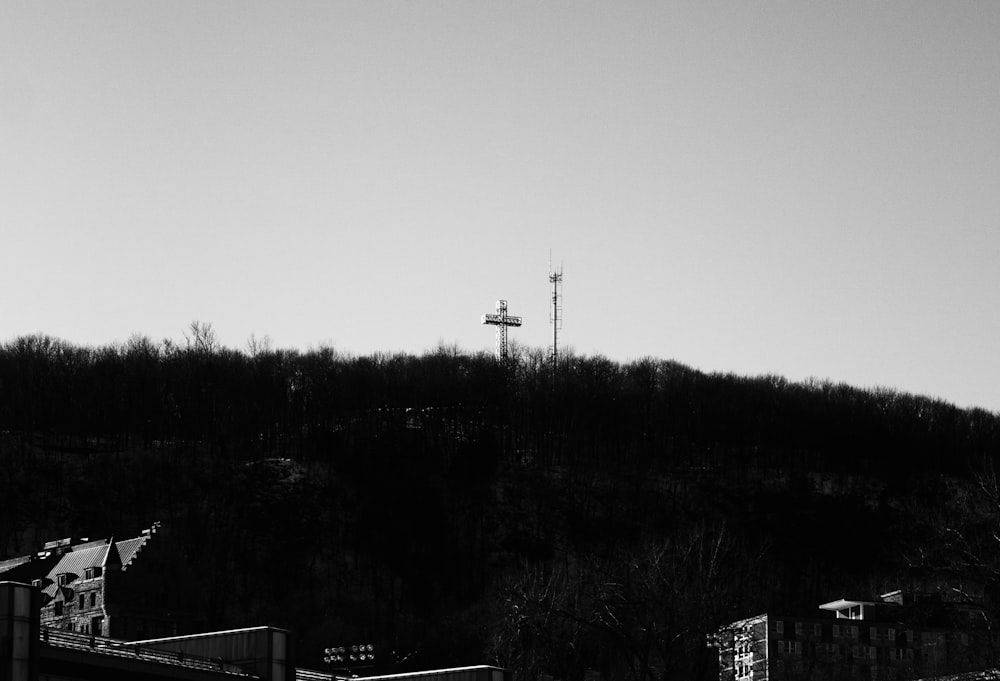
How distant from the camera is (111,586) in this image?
396 feet

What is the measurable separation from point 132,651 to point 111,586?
7587 centimetres

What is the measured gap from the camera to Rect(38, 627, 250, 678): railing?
45.9 metres

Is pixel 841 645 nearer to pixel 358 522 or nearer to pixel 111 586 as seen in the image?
pixel 358 522

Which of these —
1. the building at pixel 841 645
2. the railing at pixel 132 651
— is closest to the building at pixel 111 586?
the building at pixel 841 645

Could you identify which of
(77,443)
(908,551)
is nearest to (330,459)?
(77,443)

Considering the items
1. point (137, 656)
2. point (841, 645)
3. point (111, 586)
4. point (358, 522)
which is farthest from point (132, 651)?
point (358, 522)

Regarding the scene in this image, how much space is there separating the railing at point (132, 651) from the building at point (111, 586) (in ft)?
225

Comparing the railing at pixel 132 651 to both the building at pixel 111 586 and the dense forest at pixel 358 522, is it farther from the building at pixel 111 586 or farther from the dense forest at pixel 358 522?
the dense forest at pixel 358 522

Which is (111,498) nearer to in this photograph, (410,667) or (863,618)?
(410,667)

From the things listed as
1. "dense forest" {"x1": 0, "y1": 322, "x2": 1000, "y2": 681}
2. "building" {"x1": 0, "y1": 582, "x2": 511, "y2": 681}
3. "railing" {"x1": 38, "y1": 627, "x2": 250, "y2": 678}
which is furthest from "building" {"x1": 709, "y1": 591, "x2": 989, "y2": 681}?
"railing" {"x1": 38, "y1": 627, "x2": 250, "y2": 678}

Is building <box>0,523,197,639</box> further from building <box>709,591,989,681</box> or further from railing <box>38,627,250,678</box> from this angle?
railing <box>38,627,250,678</box>

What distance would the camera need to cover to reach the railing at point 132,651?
151ft

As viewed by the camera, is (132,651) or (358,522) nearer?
(132,651)

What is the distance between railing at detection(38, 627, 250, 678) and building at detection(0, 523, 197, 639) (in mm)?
68677
